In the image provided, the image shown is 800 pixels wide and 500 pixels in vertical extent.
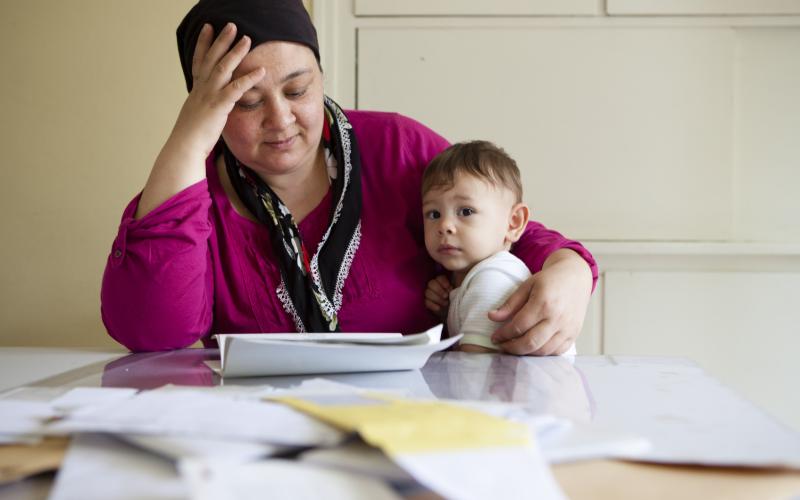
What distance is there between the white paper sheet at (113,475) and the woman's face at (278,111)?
0.90m

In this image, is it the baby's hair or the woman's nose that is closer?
the woman's nose

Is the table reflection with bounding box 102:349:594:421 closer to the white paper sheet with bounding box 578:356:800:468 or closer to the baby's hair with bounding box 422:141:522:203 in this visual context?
the white paper sheet with bounding box 578:356:800:468

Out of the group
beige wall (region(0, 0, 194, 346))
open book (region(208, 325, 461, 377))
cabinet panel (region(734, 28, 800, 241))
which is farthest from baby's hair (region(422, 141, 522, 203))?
beige wall (region(0, 0, 194, 346))

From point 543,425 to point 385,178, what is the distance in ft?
3.36

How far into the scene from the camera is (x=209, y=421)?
1.69ft

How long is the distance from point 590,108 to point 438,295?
966 millimetres

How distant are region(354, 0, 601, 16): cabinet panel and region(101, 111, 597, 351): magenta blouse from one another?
65 cm

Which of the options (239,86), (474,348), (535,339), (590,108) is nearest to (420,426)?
(535,339)

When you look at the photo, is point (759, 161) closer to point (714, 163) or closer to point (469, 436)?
point (714, 163)

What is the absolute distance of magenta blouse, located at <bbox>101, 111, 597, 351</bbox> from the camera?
1183 mm

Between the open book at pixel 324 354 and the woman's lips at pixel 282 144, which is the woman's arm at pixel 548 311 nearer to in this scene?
the open book at pixel 324 354

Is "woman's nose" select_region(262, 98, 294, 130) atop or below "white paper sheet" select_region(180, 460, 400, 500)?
atop

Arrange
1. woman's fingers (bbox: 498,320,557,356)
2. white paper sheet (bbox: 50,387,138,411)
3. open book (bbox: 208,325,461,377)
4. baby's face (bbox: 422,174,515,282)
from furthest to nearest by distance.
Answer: baby's face (bbox: 422,174,515,282) < woman's fingers (bbox: 498,320,557,356) < open book (bbox: 208,325,461,377) < white paper sheet (bbox: 50,387,138,411)

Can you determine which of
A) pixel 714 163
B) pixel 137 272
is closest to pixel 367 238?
pixel 137 272
